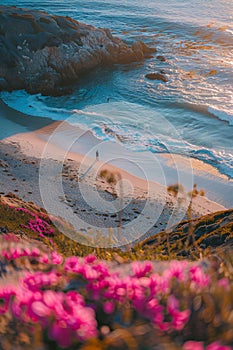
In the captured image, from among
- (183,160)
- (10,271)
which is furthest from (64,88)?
(10,271)

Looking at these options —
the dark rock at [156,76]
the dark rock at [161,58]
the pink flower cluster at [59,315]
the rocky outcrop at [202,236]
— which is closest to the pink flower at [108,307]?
the pink flower cluster at [59,315]

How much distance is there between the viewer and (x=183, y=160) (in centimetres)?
1845

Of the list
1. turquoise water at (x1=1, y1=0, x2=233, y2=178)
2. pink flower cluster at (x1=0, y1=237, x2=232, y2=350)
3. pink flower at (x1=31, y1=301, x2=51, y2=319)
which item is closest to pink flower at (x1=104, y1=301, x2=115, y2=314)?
pink flower cluster at (x1=0, y1=237, x2=232, y2=350)

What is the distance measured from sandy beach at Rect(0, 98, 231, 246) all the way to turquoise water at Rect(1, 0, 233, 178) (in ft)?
5.50

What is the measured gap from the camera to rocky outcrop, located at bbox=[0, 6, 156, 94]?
29.0 metres

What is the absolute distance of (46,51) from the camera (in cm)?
3067

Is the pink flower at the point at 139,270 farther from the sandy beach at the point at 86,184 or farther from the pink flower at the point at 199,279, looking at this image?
the sandy beach at the point at 86,184

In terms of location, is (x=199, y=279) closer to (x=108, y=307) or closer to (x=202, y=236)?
(x=108, y=307)

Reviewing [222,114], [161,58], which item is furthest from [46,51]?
[222,114]

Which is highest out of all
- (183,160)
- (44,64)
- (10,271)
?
(10,271)

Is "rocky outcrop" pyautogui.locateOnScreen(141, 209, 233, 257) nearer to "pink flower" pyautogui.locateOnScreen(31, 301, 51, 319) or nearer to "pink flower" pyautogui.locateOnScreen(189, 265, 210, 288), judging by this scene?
"pink flower" pyautogui.locateOnScreen(189, 265, 210, 288)

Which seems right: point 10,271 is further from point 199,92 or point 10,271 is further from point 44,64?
point 44,64

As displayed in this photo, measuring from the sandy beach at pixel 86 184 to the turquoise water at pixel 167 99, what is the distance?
66.0 inches

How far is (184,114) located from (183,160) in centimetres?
667
